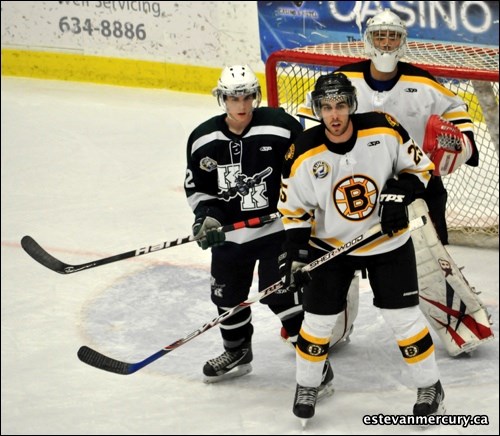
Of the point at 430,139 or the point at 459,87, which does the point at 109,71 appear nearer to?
the point at 459,87

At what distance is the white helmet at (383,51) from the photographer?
12.2ft

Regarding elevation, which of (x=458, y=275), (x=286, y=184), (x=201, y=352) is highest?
(x=286, y=184)

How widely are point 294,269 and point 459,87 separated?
1681 mm

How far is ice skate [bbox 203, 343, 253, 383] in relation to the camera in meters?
3.99

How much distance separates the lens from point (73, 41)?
26.7 feet

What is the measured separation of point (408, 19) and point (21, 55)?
317 cm

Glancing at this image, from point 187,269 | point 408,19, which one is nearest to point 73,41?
point 408,19

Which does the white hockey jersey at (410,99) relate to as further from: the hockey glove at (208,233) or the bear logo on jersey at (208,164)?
the hockey glove at (208,233)

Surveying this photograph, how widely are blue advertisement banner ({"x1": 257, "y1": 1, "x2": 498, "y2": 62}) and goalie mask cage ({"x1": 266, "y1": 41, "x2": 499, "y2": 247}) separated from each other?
70 centimetres

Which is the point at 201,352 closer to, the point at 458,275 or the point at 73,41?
the point at 458,275

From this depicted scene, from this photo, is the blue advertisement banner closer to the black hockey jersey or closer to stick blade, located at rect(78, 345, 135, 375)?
the black hockey jersey

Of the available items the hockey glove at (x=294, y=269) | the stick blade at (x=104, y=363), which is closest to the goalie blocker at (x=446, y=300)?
the hockey glove at (x=294, y=269)

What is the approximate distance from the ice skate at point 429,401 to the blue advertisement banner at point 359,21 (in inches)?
113

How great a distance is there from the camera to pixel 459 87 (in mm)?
4801
